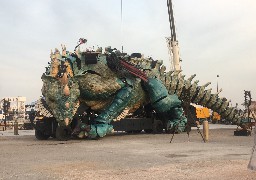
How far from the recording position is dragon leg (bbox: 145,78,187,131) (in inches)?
778

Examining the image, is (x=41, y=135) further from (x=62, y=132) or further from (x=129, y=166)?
(x=129, y=166)

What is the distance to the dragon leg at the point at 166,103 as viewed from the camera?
64.8ft

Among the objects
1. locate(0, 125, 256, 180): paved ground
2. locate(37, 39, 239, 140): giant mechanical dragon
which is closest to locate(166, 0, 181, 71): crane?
locate(37, 39, 239, 140): giant mechanical dragon

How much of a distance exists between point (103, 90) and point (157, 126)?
16.0 feet

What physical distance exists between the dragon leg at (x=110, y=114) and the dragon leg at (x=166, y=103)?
6.44 ft

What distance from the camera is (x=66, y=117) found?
52.1 ft

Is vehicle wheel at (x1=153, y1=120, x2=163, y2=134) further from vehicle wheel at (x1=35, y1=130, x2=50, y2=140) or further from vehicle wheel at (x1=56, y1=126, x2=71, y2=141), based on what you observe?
vehicle wheel at (x1=35, y1=130, x2=50, y2=140)

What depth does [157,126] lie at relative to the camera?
68.5ft

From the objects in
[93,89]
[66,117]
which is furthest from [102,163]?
[93,89]

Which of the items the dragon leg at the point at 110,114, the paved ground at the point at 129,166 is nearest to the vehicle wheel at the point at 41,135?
the dragon leg at the point at 110,114

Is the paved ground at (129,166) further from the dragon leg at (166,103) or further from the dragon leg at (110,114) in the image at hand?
the dragon leg at (166,103)

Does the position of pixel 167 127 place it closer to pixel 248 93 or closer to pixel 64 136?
pixel 248 93

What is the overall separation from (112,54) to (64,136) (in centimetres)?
451

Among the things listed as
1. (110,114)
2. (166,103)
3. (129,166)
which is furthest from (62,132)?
(129,166)
